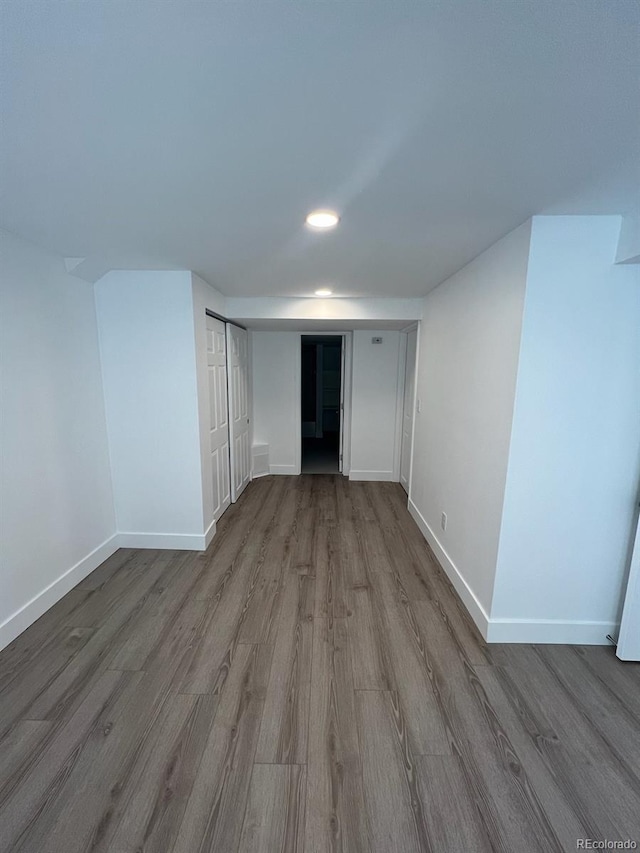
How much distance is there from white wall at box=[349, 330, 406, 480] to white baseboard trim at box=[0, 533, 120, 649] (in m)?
2.95

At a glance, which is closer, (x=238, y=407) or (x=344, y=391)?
(x=238, y=407)

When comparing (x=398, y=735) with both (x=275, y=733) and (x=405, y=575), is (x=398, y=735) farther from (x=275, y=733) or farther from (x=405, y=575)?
(x=405, y=575)

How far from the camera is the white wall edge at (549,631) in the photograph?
6.33ft

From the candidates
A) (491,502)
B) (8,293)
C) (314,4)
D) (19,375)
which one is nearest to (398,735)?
(491,502)

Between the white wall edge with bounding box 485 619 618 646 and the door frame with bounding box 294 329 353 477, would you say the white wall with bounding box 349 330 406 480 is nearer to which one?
the door frame with bounding box 294 329 353 477

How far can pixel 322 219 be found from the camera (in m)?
1.62

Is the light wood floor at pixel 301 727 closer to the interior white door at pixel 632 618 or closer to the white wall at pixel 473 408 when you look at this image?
the interior white door at pixel 632 618

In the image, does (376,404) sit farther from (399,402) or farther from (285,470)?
(285,470)

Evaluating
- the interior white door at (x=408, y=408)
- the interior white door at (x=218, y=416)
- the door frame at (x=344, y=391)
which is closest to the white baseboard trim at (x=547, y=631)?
the interior white door at (x=408, y=408)

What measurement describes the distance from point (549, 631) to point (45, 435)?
3170 millimetres

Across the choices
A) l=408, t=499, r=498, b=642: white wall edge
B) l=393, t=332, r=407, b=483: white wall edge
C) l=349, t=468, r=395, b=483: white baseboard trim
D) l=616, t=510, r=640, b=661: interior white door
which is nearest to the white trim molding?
l=408, t=499, r=498, b=642: white wall edge

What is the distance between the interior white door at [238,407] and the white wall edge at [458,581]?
6.80 feet

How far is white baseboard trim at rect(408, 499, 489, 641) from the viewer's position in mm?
2014

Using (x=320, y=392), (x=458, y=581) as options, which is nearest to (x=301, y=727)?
(x=458, y=581)
